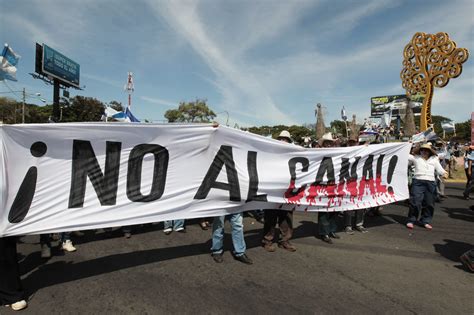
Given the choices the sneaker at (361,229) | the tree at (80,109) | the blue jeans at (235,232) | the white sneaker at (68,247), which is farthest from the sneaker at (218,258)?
the tree at (80,109)

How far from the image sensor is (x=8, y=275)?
290 cm

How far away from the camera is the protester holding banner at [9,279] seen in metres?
2.88

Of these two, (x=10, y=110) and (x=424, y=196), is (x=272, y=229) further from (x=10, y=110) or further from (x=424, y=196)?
(x=10, y=110)

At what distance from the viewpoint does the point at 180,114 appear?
44875mm

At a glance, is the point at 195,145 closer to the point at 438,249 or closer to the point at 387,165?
the point at 387,165

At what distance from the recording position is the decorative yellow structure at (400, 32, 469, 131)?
12.2 m

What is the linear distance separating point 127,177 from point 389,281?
353 cm

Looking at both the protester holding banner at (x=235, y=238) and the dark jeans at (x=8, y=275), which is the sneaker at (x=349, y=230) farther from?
the dark jeans at (x=8, y=275)

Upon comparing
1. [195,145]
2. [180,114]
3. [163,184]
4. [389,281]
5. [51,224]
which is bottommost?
[389,281]

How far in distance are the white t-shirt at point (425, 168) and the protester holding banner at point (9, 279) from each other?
679cm

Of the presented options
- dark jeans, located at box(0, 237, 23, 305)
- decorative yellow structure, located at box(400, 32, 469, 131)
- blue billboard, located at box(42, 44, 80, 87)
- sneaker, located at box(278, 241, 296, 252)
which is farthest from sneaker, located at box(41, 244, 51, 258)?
blue billboard, located at box(42, 44, 80, 87)

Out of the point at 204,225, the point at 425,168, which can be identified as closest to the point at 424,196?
the point at 425,168

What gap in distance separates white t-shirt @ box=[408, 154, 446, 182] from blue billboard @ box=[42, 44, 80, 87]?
31298 millimetres

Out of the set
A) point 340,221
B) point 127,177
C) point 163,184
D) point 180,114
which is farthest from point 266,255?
point 180,114
